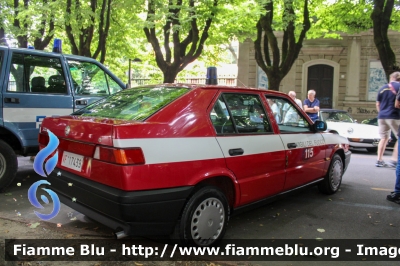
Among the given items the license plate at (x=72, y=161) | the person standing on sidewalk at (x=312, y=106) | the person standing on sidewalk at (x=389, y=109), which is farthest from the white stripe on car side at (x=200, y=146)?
the person standing on sidewalk at (x=312, y=106)

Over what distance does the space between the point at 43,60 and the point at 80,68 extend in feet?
2.01

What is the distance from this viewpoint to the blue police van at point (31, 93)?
4.94m

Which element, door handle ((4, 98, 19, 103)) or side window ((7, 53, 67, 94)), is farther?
side window ((7, 53, 67, 94))

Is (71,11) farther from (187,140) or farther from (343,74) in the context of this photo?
(343,74)

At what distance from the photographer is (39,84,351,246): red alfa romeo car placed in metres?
2.80

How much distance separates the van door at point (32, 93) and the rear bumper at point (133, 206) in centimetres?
246

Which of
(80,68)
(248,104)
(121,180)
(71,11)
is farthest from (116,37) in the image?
(121,180)

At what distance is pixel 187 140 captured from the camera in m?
3.07

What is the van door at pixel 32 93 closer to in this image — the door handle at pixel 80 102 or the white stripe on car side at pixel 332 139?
the door handle at pixel 80 102

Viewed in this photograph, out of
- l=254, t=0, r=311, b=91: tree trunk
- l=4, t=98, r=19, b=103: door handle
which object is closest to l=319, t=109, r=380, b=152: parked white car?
l=254, t=0, r=311, b=91: tree trunk

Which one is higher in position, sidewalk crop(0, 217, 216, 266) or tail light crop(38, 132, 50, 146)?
tail light crop(38, 132, 50, 146)

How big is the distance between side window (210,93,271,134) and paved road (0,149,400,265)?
1.17 metres

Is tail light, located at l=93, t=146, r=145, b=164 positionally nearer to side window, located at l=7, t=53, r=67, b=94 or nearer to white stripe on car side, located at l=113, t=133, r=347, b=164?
white stripe on car side, located at l=113, t=133, r=347, b=164

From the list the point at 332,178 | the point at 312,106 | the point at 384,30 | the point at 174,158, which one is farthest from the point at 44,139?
the point at 384,30
